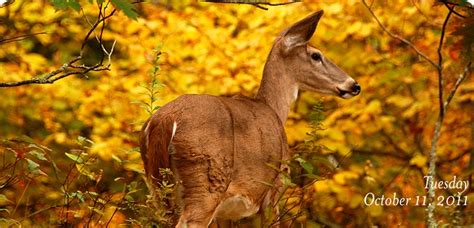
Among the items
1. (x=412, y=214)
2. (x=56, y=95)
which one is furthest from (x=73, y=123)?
(x=412, y=214)

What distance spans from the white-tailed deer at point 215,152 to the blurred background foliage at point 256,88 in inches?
131

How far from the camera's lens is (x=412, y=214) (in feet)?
29.9

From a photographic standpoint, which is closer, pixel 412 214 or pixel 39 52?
pixel 412 214

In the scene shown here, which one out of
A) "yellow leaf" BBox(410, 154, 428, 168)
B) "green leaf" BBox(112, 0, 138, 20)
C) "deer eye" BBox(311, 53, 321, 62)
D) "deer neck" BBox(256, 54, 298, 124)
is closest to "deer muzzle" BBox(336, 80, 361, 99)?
"deer eye" BBox(311, 53, 321, 62)

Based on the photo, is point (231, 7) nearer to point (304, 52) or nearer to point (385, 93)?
point (385, 93)

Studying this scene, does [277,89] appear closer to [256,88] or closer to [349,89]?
[349,89]

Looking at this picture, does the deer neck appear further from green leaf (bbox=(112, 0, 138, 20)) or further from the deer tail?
green leaf (bbox=(112, 0, 138, 20))

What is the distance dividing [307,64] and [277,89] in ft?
1.24

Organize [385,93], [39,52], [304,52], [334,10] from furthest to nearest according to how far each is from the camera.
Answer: [39,52], [385,93], [334,10], [304,52]

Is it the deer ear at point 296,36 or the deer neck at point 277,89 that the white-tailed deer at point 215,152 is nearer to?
the deer neck at point 277,89

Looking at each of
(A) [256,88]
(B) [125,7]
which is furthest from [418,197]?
(B) [125,7]

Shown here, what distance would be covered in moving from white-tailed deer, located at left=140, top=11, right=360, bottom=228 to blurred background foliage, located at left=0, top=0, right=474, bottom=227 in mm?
3334

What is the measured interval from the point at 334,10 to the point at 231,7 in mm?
1232

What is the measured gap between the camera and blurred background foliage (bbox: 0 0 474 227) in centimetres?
855
